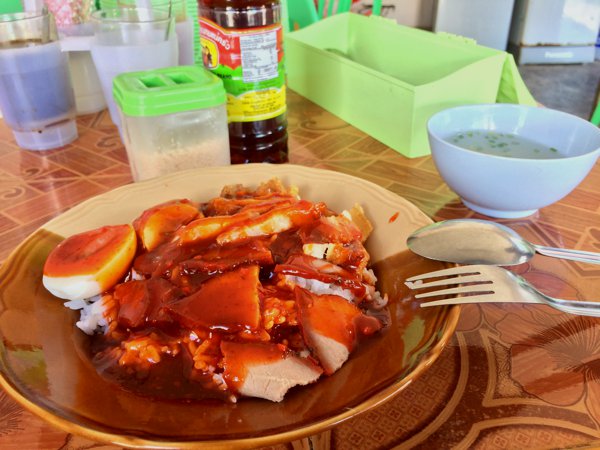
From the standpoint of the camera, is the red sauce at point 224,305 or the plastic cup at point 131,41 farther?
the plastic cup at point 131,41

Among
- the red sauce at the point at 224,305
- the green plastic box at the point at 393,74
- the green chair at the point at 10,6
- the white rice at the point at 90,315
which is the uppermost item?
the green chair at the point at 10,6

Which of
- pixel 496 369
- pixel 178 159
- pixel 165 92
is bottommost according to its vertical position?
pixel 496 369

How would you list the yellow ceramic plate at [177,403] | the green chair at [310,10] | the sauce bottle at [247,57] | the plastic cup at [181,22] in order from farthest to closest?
the green chair at [310,10]
the plastic cup at [181,22]
the sauce bottle at [247,57]
the yellow ceramic plate at [177,403]

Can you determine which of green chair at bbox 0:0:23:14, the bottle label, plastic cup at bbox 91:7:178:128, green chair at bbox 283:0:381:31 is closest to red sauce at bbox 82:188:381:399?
the bottle label

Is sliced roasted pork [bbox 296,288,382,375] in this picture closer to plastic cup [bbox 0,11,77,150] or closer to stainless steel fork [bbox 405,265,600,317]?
stainless steel fork [bbox 405,265,600,317]

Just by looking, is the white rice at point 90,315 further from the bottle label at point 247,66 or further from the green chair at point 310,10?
the green chair at point 310,10

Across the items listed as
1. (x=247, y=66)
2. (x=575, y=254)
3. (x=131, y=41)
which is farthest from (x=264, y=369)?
(x=131, y=41)

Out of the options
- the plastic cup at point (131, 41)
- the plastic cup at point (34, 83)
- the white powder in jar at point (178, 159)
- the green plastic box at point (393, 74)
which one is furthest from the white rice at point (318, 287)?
the plastic cup at point (34, 83)

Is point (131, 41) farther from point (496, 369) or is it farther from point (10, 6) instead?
point (496, 369)
